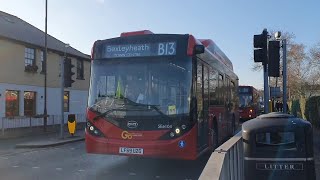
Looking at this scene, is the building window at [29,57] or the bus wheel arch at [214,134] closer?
the bus wheel arch at [214,134]

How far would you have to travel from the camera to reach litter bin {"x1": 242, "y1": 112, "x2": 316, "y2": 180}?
7906mm

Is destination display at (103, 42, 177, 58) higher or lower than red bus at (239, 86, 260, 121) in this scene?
higher

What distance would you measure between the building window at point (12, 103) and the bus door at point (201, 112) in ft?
70.0

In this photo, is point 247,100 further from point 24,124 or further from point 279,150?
point 279,150

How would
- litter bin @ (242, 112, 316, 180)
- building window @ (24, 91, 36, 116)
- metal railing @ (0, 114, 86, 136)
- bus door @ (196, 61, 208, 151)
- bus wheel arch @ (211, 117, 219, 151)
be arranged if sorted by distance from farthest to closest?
A: building window @ (24, 91, 36, 116)
metal railing @ (0, 114, 86, 136)
bus wheel arch @ (211, 117, 219, 151)
bus door @ (196, 61, 208, 151)
litter bin @ (242, 112, 316, 180)

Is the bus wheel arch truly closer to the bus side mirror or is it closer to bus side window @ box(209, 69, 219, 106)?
bus side window @ box(209, 69, 219, 106)

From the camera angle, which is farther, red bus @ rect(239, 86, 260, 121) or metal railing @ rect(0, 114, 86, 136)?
red bus @ rect(239, 86, 260, 121)

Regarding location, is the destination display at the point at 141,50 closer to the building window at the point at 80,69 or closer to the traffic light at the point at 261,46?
the traffic light at the point at 261,46

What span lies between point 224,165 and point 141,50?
19.9ft

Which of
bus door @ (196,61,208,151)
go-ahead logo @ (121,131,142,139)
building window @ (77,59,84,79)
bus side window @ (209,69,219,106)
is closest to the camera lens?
go-ahead logo @ (121,131,142,139)

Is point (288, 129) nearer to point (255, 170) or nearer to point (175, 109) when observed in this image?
point (255, 170)

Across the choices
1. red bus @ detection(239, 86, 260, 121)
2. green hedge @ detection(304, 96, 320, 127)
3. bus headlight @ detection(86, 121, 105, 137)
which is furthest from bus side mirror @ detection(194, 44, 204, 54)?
red bus @ detection(239, 86, 260, 121)

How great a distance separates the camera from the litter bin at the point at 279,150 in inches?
311

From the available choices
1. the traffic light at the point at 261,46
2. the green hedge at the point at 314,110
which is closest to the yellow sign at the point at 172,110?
the traffic light at the point at 261,46
